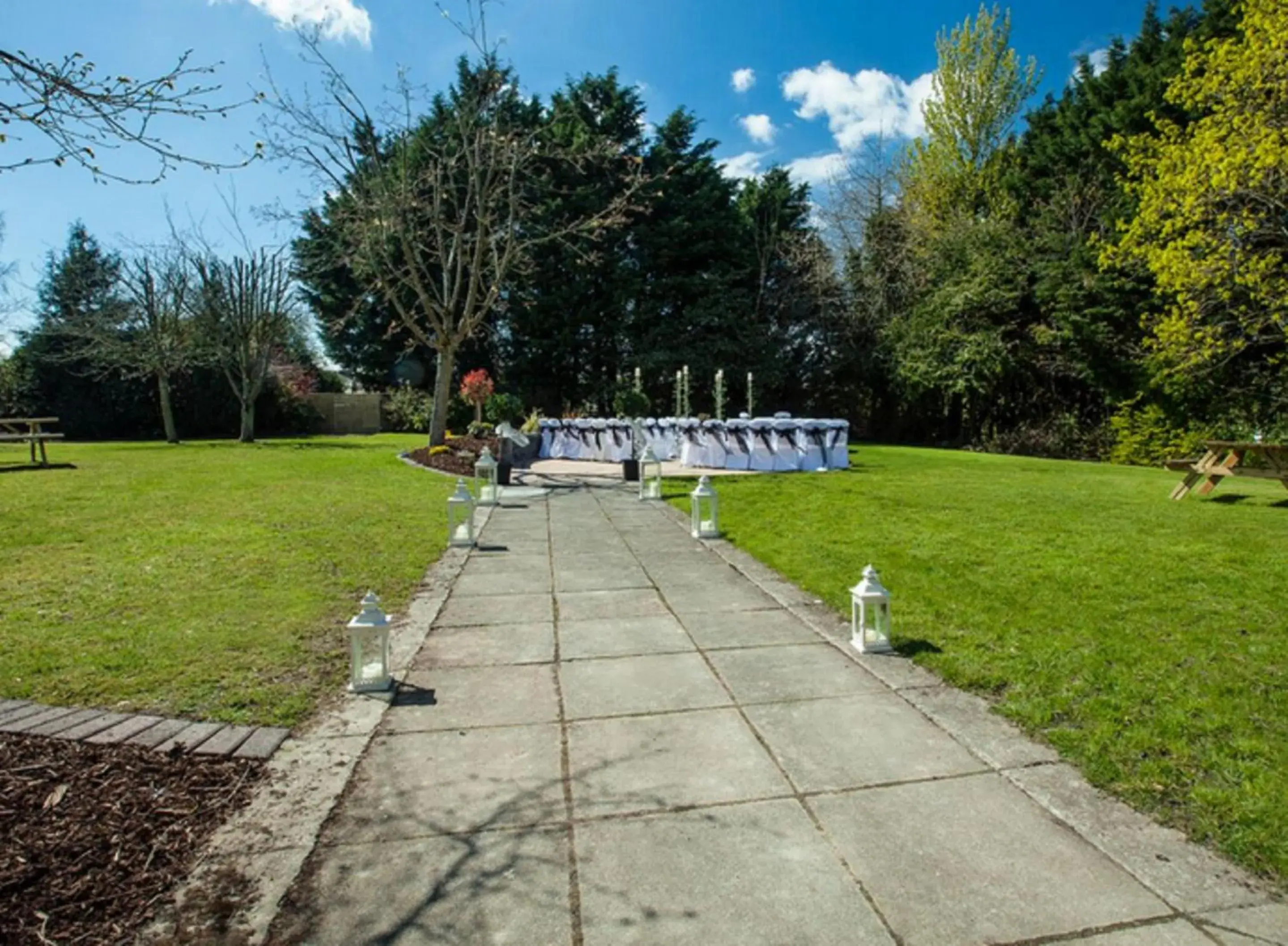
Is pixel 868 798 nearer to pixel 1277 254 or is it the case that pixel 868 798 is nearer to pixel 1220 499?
pixel 1220 499

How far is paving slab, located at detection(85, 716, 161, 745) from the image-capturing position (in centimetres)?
260

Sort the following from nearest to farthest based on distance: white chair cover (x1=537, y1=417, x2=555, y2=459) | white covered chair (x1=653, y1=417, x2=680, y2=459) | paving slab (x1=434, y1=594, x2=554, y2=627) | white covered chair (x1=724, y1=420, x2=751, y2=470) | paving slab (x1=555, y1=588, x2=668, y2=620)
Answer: paving slab (x1=434, y1=594, x2=554, y2=627)
paving slab (x1=555, y1=588, x2=668, y2=620)
white covered chair (x1=724, y1=420, x2=751, y2=470)
white covered chair (x1=653, y1=417, x2=680, y2=459)
white chair cover (x1=537, y1=417, x2=555, y2=459)

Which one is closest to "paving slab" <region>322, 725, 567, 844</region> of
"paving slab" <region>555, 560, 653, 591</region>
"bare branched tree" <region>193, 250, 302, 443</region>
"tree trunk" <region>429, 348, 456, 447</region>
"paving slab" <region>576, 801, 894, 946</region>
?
"paving slab" <region>576, 801, 894, 946</region>

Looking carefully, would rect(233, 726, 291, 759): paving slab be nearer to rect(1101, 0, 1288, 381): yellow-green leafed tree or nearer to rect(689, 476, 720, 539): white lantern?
rect(689, 476, 720, 539): white lantern

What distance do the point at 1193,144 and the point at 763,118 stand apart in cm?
1242

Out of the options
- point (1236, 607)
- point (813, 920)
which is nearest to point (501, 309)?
point (1236, 607)

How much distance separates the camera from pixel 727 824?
2.11m

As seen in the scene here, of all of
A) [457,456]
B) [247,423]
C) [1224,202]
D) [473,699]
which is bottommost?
[473,699]

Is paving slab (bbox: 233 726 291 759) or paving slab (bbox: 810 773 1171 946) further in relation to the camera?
paving slab (bbox: 233 726 291 759)

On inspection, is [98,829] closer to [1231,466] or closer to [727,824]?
[727,824]

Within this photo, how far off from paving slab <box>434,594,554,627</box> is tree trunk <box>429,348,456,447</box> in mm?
11067

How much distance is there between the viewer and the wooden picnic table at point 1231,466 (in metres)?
7.54

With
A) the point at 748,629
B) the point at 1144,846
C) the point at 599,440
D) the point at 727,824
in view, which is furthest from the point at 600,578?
the point at 599,440

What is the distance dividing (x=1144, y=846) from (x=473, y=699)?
235 centimetres
